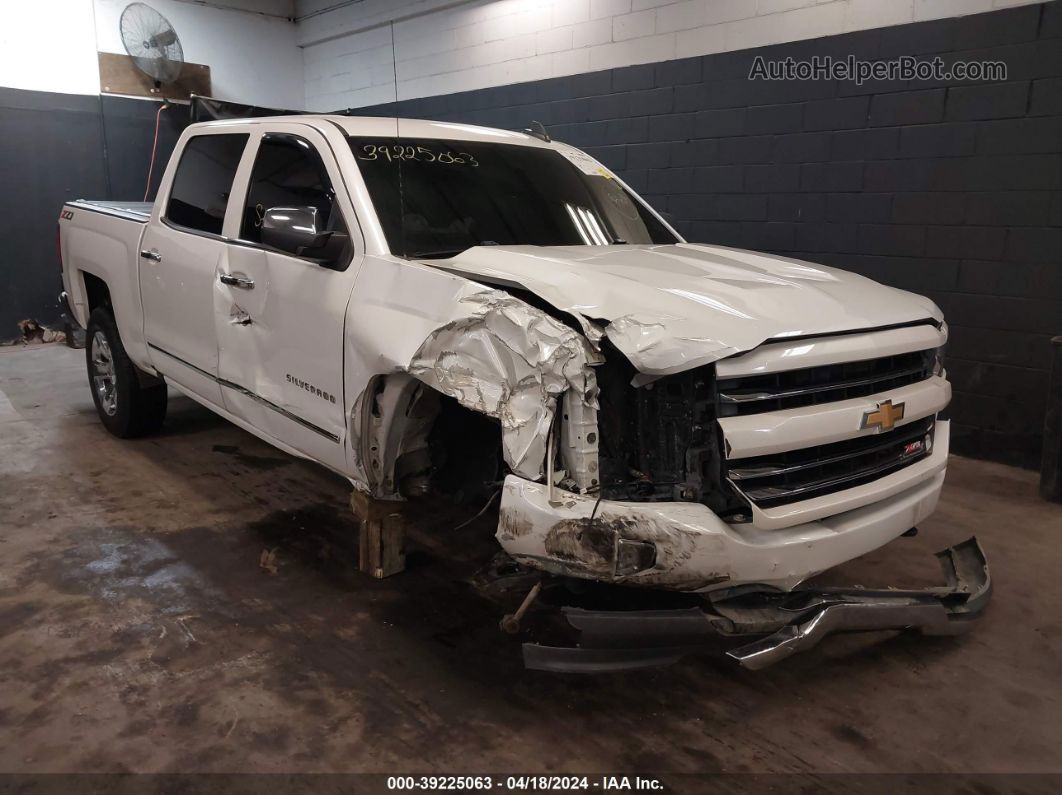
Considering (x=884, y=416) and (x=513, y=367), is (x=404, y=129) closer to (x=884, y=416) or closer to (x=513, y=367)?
(x=513, y=367)

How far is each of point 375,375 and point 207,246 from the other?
1700 mm

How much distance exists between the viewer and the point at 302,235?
3.06m

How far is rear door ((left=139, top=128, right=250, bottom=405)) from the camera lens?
4020 mm

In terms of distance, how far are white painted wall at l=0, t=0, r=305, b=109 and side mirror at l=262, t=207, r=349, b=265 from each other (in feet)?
25.9

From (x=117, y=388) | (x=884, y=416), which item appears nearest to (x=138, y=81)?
(x=117, y=388)

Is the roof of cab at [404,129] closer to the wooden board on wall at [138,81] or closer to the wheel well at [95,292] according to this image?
the wheel well at [95,292]

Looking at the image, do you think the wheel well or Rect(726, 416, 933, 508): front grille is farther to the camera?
the wheel well

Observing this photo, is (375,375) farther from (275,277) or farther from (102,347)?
(102,347)

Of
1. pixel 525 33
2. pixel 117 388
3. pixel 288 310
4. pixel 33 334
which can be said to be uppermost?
pixel 525 33

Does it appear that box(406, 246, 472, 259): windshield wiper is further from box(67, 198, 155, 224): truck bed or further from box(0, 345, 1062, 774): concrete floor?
box(67, 198, 155, 224): truck bed

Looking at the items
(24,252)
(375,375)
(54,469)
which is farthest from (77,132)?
(375,375)

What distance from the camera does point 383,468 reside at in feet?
9.91

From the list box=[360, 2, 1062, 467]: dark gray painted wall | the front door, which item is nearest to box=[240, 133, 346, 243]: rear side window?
the front door

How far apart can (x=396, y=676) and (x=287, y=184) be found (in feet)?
7.29
